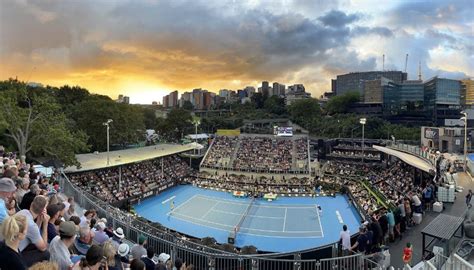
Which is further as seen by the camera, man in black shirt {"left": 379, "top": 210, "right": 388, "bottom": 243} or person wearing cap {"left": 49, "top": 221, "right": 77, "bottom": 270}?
man in black shirt {"left": 379, "top": 210, "right": 388, "bottom": 243}

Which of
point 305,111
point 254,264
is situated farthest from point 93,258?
point 305,111

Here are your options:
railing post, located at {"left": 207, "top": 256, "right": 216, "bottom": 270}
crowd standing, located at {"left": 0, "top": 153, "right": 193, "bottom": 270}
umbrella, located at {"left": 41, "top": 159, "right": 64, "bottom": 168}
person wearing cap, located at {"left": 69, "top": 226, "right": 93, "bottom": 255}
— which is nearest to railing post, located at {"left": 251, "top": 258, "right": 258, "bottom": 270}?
railing post, located at {"left": 207, "top": 256, "right": 216, "bottom": 270}

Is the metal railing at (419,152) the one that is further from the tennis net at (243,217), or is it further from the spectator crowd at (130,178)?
the spectator crowd at (130,178)

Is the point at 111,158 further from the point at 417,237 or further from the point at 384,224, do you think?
the point at 417,237

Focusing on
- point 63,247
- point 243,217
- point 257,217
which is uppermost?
point 63,247

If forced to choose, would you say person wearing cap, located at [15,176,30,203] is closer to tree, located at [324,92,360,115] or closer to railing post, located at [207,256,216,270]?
railing post, located at [207,256,216,270]

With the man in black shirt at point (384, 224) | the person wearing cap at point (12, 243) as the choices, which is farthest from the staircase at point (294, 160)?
the person wearing cap at point (12, 243)
